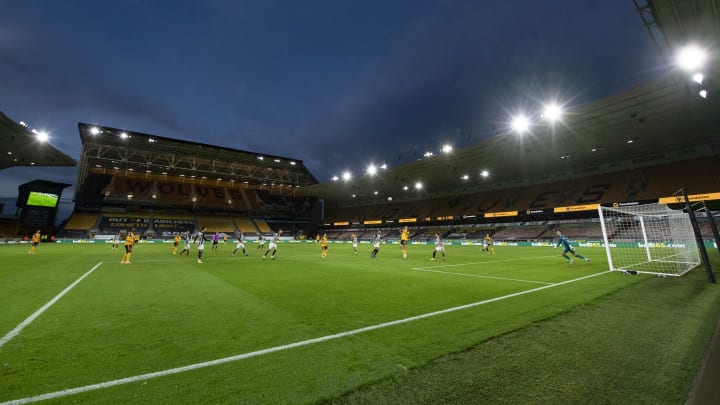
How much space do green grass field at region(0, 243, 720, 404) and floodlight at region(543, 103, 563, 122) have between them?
1809cm

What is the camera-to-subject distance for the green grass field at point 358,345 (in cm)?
267

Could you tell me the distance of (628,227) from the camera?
2970 centimetres

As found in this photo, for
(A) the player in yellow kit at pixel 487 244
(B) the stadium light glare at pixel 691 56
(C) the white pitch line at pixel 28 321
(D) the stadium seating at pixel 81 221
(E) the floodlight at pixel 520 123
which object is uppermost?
(E) the floodlight at pixel 520 123

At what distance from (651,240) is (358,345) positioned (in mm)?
34376

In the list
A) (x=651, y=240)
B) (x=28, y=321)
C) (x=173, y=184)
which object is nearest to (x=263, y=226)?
(x=173, y=184)

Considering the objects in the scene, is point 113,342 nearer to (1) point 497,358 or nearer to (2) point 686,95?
(1) point 497,358

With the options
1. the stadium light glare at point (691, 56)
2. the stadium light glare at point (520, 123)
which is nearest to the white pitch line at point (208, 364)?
the stadium light glare at point (691, 56)

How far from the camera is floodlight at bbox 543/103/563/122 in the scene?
21.6m

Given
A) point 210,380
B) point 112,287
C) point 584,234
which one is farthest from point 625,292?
point 584,234

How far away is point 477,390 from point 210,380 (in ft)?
8.86

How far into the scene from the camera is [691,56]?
43.2 feet

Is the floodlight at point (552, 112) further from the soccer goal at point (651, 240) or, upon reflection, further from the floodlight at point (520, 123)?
the soccer goal at point (651, 240)

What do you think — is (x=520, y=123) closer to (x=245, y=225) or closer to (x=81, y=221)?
(x=245, y=225)

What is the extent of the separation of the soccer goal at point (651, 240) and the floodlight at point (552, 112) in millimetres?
8844
